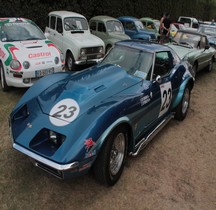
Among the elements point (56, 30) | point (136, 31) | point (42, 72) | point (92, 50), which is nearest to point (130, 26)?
point (136, 31)

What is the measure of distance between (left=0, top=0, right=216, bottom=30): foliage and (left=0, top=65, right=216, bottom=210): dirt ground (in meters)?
8.67

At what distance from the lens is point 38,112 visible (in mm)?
3410

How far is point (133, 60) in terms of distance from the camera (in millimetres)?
4527

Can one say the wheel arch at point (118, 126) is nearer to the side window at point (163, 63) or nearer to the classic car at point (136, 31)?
the side window at point (163, 63)

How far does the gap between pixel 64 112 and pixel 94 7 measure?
13.3 metres

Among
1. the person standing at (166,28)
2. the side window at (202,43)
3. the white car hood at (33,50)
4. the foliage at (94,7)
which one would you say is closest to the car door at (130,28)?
the person standing at (166,28)

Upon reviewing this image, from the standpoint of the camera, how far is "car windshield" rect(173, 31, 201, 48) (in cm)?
897

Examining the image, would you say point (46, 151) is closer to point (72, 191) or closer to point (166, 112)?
point (72, 191)

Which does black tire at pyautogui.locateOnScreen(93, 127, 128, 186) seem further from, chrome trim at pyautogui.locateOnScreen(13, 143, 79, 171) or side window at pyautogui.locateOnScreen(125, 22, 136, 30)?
side window at pyautogui.locateOnScreen(125, 22, 136, 30)

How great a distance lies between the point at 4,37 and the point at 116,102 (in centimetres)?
454

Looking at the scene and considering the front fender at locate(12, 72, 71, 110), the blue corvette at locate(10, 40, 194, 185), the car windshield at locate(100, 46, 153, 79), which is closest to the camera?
the blue corvette at locate(10, 40, 194, 185)

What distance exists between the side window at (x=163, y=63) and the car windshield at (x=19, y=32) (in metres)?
3.78

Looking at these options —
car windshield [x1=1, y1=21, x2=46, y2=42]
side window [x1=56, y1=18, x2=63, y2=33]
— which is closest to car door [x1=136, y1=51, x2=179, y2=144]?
car windshield [x1=1, y1=21, x2=46, y2=42]

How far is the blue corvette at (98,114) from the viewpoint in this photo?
295 cm
